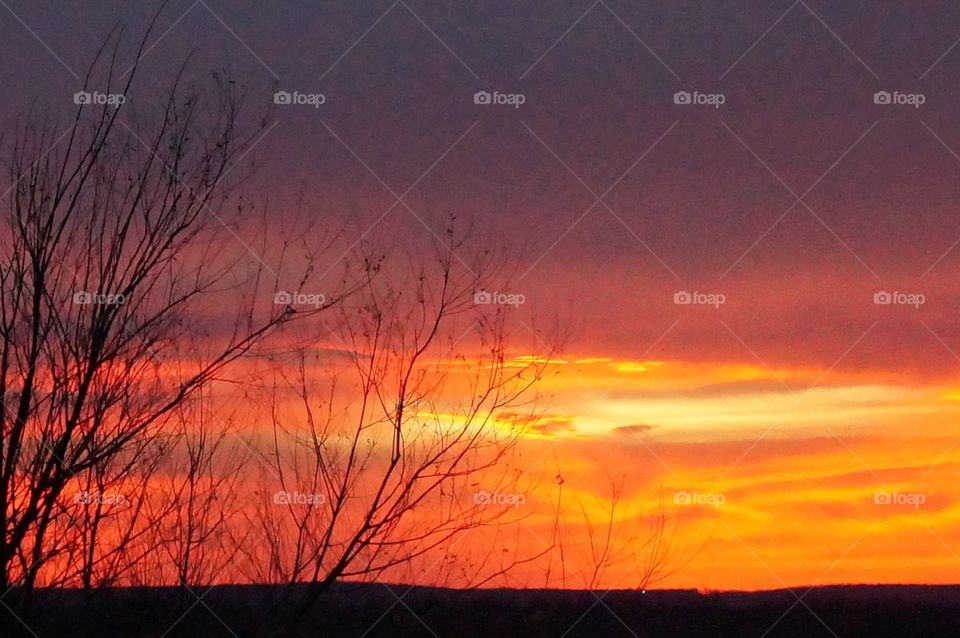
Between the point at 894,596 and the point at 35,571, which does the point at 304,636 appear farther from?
the point at 894,596

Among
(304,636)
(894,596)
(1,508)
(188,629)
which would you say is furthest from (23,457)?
(894,596)

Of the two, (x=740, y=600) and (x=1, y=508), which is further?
(x=740, y=600)

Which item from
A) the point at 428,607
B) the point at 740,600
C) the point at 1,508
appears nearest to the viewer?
the point at 1,508

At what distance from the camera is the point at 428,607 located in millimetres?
9883

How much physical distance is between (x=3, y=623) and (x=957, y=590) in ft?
28.9

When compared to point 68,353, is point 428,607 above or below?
below

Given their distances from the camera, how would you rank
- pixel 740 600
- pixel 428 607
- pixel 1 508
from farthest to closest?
pixel 740 600 → pixel 428 607 → pixel 1 508

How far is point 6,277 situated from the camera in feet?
31.2

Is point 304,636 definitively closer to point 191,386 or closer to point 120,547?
point 120,547

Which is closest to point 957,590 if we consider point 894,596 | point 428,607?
point 894,596

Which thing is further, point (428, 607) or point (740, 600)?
point (740, 600)

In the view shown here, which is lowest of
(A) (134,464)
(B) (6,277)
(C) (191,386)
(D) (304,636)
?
(D) (304,636)

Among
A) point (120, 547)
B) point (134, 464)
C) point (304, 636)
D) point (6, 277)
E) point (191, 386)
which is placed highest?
point (6, 277)

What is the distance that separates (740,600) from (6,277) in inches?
290
